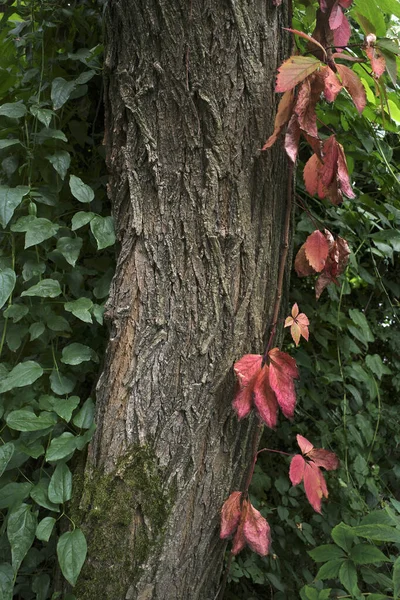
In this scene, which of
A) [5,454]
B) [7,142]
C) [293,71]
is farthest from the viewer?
[7,142]

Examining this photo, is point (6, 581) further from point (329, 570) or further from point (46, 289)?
point (329, 570)

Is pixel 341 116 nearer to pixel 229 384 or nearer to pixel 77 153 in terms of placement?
pixel 77 153

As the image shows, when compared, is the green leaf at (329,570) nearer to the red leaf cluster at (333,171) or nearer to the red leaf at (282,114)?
the red leaf cluster at (333,171)

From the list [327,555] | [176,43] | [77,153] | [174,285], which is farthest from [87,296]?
[327,555]

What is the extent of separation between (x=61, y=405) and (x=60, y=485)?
0.16 metres

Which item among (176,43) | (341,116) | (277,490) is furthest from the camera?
(277,490)

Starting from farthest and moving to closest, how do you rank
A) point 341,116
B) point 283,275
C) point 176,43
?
point 341,116
point 283,275
point 176,43

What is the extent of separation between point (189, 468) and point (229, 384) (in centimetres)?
18

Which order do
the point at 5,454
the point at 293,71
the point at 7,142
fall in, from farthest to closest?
the point at 7,142 → the point at 5,454 → the point at 293,71

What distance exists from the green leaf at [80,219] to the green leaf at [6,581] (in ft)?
2.22

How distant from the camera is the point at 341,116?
1.50m

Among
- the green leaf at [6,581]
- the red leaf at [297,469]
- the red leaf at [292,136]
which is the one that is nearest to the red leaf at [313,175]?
the red leaf at [292,136]

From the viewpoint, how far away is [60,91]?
3.92 feet

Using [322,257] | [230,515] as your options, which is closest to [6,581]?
[230,515]
